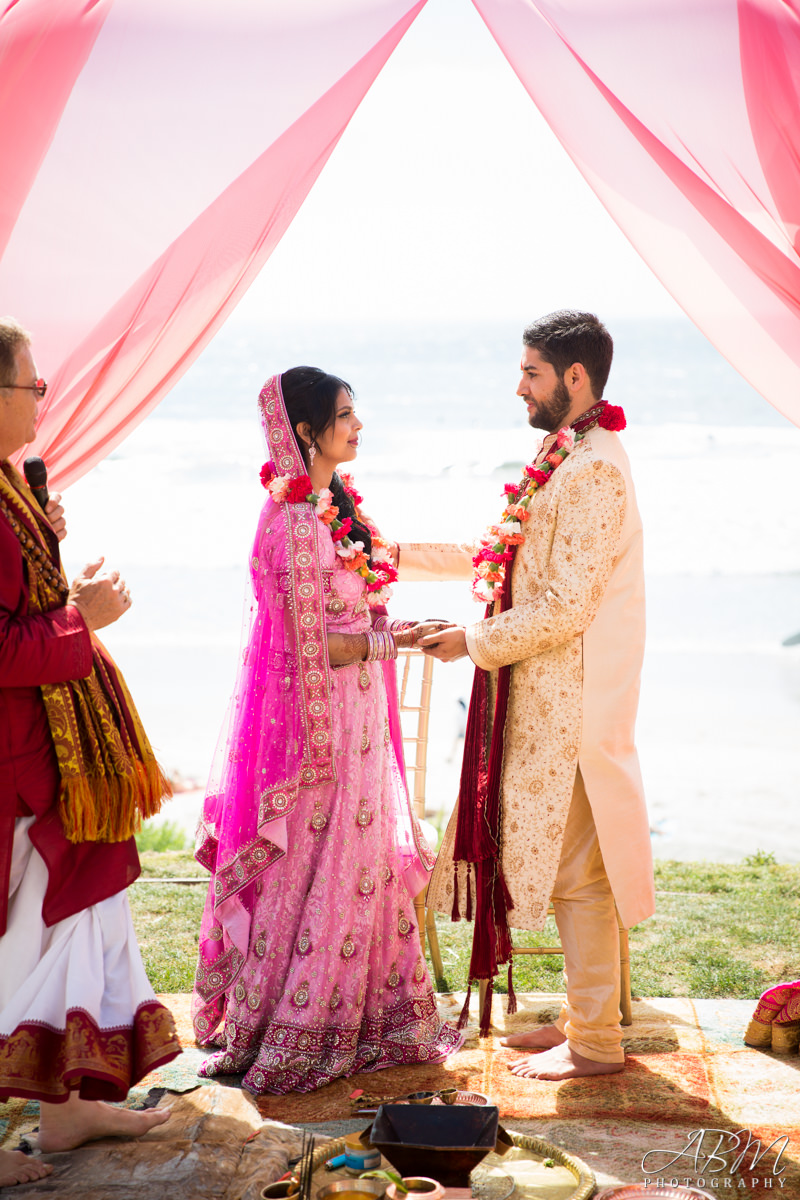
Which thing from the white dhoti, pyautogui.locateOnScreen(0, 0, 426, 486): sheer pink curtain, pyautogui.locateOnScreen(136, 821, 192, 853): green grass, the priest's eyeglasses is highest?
pyautogui.locateOnScreen(0, 0, 426, 486): sheer pink curtain

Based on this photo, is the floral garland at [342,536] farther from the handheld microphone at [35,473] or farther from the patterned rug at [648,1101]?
the patterned rug at [648,1101]

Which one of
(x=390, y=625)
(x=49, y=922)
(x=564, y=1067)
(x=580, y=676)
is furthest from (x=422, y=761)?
(x=49, y=922)

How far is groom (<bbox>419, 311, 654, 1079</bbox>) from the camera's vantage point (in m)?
3.40

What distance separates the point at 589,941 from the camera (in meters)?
3.47

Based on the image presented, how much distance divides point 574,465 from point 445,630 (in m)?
0.70

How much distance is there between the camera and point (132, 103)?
3551 mm

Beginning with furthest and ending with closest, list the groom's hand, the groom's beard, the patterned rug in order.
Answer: the groom's hand → the groom's beard → the patterned rug

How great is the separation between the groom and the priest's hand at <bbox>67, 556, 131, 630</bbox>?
1.14 meters

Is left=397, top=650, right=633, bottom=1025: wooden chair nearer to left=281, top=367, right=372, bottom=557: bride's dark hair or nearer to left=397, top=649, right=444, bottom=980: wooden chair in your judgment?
left=397, top=649, right=444, bottom=980: wooden chair

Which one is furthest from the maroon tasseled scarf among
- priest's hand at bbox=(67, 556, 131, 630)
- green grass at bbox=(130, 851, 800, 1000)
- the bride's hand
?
priest's hand at bbox=(67, 556, 131, 630)

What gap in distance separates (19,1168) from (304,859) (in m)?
1.15

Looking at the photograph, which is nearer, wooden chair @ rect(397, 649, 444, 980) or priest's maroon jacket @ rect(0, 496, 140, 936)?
priest's maroon jacket @ rect(0, 496, 140, 936)

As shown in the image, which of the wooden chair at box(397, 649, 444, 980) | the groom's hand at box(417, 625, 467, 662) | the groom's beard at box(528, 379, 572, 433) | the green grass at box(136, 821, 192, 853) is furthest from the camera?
the green grass at box(136, 821, 192, 853)

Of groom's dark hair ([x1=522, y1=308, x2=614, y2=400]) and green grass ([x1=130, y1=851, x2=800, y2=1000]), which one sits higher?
groom's dark hair ([x1=522, y1=308, x2=614, y2=400])
